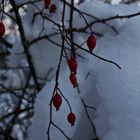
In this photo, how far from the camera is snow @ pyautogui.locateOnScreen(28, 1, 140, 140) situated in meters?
1.25

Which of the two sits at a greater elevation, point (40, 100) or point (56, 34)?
point (56, 34)

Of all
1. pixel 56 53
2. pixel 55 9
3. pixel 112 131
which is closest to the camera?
pixel 112 131

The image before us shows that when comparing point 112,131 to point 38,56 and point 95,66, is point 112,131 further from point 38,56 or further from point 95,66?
point 38,56

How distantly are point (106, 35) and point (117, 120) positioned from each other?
1.49 ft

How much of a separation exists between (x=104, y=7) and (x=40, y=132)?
0.58 m

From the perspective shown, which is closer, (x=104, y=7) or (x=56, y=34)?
(x=104, y=7)

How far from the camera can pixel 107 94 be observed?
1328mm

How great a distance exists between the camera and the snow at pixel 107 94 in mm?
1254

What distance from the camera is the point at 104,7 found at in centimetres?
171

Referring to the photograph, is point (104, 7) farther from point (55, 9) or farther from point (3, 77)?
point (3, 77)

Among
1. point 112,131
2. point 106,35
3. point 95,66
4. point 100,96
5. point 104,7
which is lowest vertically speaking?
point 112,131

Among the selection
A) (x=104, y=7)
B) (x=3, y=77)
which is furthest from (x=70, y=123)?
(x=3, y=77)

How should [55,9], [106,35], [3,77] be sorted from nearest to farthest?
[106,35] < [55,9] < [3,77]

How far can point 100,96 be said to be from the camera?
136 centimetres
